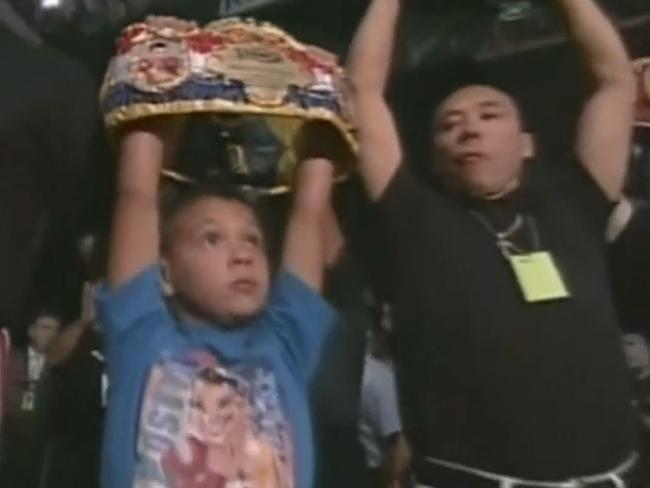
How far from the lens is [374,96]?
137cm

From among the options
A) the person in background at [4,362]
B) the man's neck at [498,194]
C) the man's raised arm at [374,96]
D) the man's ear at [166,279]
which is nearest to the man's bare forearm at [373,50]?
the man's raised arm at [374,96]

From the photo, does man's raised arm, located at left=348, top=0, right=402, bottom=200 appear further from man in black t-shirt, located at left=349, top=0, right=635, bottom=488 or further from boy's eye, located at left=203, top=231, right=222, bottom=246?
boy's eye, located at left=203, top=231, right=222, bottom=246

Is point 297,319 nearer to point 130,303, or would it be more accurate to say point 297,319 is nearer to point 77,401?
point 130,303

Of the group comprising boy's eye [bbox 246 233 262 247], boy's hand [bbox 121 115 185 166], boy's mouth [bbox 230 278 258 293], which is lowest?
boy's mouth [bbox 230 278 258 293]

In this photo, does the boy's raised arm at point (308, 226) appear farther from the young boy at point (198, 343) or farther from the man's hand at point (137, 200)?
the man's hand at point (137, 200)

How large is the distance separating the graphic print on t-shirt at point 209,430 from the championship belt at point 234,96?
0.62 ft

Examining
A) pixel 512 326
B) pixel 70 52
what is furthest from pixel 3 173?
pixel 512 326

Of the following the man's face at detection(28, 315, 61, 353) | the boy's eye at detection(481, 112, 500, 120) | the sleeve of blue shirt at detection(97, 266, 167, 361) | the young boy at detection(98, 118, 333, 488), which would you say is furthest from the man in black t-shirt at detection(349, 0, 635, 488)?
the man's face at detection(28, 315, 61, 353)

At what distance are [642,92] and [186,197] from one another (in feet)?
1.80

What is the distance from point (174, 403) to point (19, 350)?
15.8 inches

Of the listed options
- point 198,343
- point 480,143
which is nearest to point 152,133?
point 198,343

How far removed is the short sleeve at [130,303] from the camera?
4.00 ft

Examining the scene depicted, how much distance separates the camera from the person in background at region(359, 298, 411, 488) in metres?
1.49

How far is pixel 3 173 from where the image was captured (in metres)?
1.27
